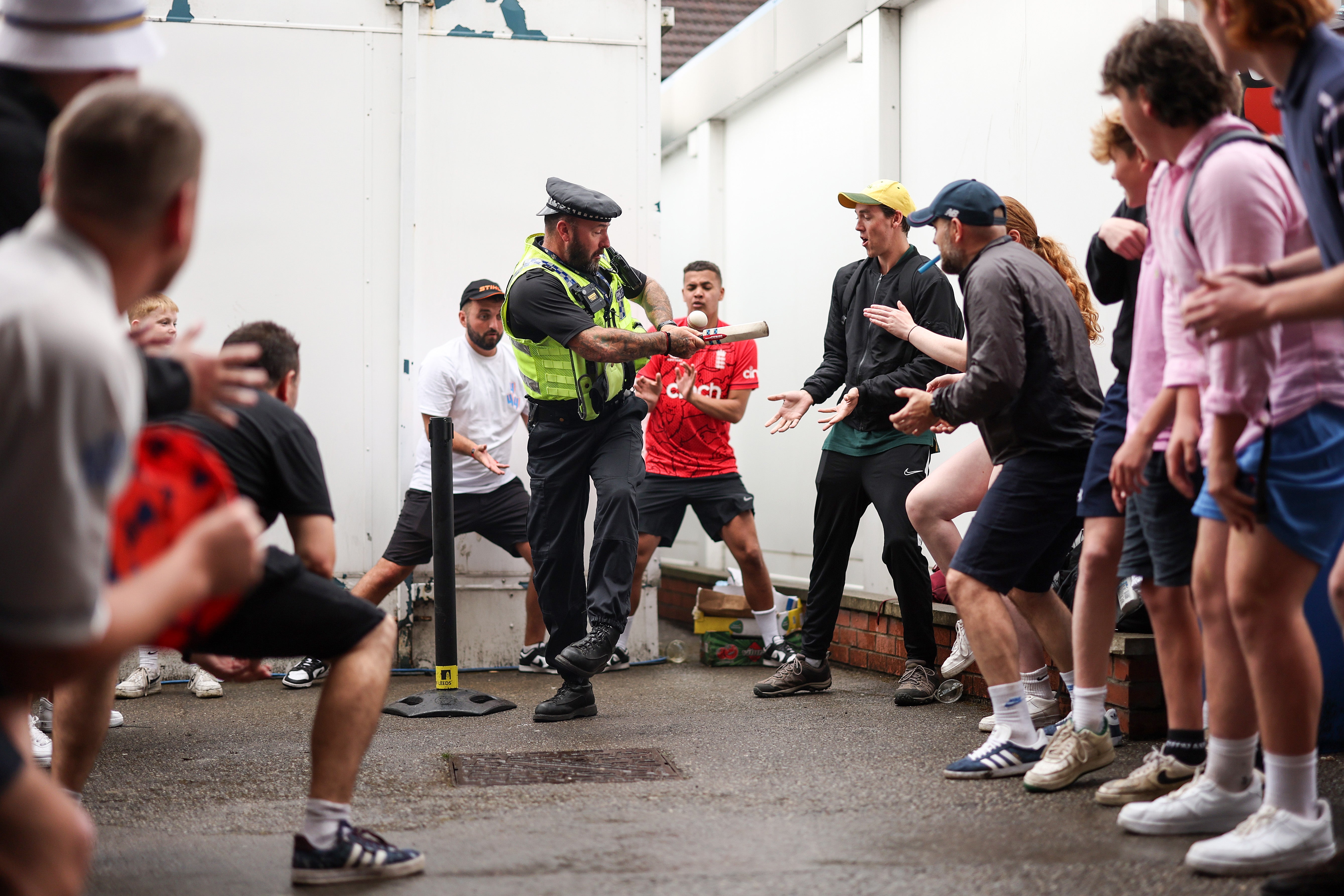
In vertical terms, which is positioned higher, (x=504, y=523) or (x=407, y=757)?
(x=504, y=523)

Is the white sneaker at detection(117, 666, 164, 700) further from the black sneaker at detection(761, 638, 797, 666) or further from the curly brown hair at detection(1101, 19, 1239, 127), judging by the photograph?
the curly brown hair at detection(1101, 19, 1239, 127)

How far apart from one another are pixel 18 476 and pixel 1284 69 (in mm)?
2468

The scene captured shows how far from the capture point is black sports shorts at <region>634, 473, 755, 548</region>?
295 inches

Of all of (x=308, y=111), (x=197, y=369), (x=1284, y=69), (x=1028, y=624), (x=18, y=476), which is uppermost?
(x=308, y=111)

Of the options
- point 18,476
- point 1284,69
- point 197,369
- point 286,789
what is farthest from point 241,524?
point 286,789

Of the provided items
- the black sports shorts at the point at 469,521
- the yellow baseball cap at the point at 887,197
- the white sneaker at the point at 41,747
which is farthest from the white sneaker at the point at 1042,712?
the white sneaker at the point at 41,747

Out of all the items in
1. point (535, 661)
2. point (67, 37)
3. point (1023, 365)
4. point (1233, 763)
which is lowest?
point (535, 661)

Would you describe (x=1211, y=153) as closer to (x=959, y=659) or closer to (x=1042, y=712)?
(x=1042, y=712)

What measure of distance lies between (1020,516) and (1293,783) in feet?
4.63

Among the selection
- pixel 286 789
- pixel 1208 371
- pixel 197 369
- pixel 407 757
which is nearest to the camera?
pixel 197 369

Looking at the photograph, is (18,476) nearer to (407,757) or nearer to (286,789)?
(286,789)

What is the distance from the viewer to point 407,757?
4.72m

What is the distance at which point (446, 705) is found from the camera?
5.81 meters

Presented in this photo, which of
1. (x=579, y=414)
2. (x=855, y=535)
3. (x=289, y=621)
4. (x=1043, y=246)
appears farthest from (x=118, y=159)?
(x=855, y=535)
